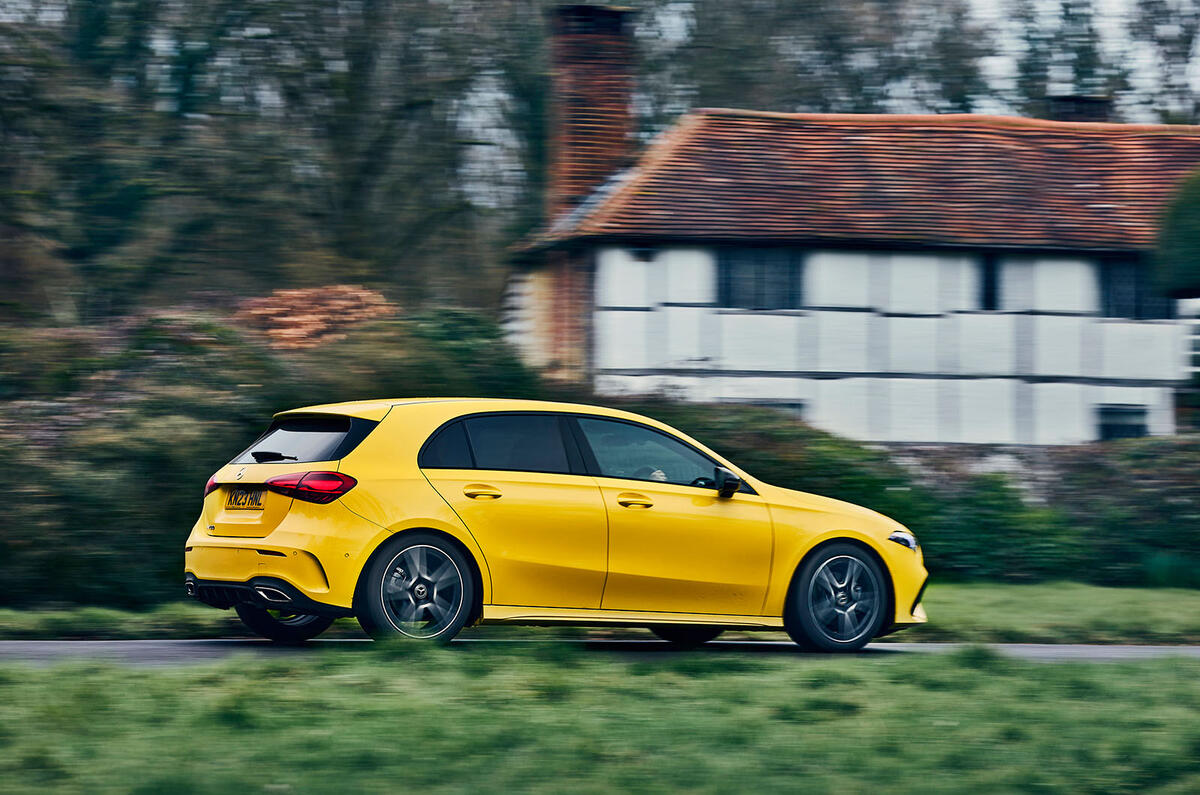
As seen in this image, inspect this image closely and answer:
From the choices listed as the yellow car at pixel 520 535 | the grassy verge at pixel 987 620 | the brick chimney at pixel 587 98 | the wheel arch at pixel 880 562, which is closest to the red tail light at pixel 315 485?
the yellow car at pixel 520 535

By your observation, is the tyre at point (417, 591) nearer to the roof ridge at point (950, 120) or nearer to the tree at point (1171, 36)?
the roof ridge at point (950, 120)

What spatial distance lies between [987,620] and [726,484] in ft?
14.4

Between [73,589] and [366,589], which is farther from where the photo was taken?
[73,589]

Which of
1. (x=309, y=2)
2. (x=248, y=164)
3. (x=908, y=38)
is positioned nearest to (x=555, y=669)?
(x=248, y=164)

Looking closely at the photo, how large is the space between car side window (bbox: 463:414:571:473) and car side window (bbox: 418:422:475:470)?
55 millimetres

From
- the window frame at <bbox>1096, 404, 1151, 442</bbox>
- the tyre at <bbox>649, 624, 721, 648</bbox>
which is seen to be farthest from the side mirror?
the window frame at <bbox>1096, 404, 1151, 442</bbox>

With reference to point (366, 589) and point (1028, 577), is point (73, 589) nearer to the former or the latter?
point (366, 589)

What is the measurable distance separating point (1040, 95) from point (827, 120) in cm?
800

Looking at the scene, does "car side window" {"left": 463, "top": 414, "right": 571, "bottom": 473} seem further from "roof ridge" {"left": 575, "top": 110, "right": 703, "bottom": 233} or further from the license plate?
"roof ridge" {"left": 575, "top": 110, "right": 703, "bottom": 233}

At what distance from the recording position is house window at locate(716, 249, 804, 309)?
2723 cm

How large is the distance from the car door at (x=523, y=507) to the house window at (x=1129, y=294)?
20.9 m

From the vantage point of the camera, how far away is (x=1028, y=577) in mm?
17531

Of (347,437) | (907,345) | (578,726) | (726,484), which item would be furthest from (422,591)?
(907,345)

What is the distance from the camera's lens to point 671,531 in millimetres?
9609
